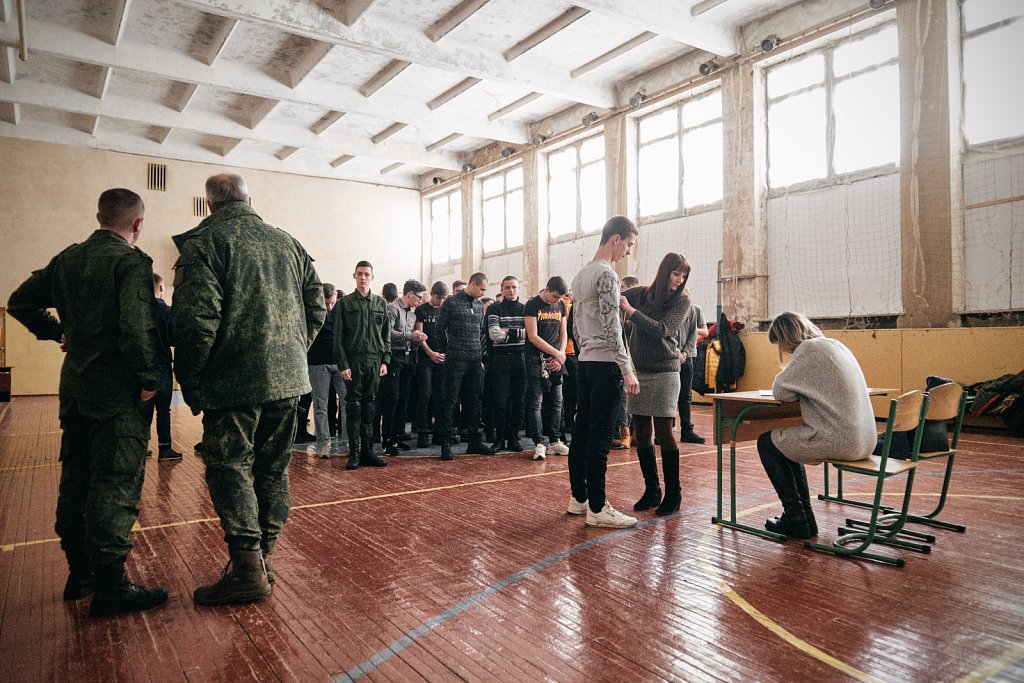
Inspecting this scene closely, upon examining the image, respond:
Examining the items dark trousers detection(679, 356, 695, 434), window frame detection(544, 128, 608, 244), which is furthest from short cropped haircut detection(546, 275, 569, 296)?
window frame detection(544, 128, 608, 244)

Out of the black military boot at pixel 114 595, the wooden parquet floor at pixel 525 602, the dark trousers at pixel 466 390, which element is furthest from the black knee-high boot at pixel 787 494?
the dark trousers at pixel 466 390

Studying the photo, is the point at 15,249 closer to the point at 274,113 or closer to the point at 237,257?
the point at 274,113

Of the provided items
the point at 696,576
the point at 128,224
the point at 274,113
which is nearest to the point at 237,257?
the point at 128,224

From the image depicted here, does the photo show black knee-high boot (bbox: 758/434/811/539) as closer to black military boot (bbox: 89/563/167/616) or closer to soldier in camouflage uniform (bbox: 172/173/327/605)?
soldier in camouflage uniform (bbox: 172/173/327/605)

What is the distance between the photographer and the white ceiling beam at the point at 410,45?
9.67m

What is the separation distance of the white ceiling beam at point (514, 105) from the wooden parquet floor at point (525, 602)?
11.3 meters

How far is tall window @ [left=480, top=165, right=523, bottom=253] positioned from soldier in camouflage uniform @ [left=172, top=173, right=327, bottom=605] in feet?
47.1

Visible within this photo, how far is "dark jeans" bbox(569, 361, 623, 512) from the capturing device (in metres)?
3.70

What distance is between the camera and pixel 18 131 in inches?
609

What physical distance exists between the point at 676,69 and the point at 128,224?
37.8 feet

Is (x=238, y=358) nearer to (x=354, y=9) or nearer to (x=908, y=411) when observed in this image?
(x=908, y=411)

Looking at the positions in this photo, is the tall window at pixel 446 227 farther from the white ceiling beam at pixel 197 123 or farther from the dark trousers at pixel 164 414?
the dark trousers at pixel 164 414

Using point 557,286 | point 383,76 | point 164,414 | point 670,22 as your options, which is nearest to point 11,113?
point 383,76

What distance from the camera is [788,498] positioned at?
3627 mm
